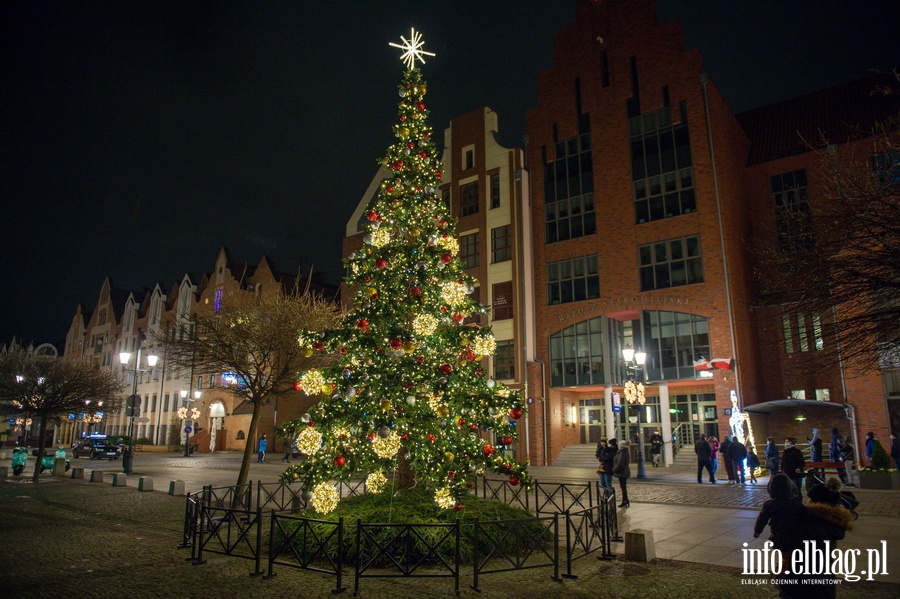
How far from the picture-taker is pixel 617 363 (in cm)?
3266

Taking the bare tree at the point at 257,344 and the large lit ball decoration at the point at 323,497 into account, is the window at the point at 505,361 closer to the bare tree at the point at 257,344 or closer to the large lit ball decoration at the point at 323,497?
the bare tree at the point at 257,344

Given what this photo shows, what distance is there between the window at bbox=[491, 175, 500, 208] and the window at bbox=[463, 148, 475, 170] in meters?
2.03

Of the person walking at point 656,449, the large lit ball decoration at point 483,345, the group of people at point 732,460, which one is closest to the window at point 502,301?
the person walking at point 656,449

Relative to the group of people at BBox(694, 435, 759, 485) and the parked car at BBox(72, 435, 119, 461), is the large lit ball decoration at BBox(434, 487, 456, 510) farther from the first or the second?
the parked car at BBox(72, 435, 119, 461)

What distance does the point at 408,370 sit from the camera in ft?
32.6

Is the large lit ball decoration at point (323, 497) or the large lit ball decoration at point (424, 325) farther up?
the large lit ball decoration at point (424, 325)

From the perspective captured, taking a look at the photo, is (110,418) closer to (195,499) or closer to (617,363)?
(617,363)

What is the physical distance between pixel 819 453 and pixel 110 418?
217 ft

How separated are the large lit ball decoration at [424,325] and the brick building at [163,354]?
26.3 m

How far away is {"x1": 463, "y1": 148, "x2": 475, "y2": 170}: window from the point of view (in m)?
38.1

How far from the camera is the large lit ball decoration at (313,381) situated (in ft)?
32.8

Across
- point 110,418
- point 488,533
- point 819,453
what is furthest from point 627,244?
point 110,418

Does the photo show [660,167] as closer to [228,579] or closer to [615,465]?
[615,465]

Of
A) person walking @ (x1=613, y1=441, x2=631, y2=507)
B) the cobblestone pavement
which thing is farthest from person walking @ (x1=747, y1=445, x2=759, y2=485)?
the cobblestone pavement
